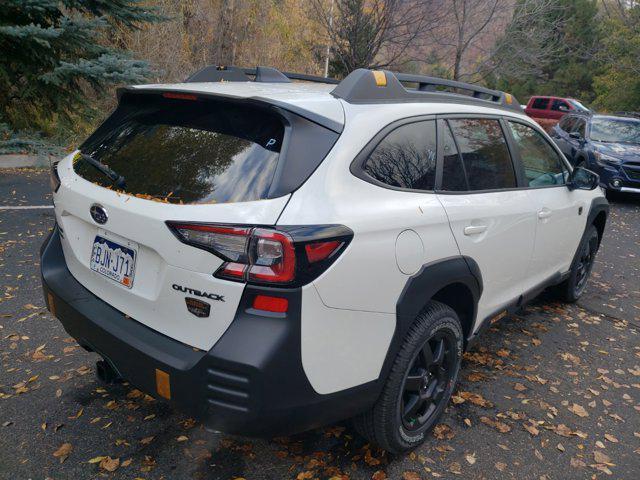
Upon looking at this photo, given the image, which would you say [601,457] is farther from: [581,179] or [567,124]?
[567,124]

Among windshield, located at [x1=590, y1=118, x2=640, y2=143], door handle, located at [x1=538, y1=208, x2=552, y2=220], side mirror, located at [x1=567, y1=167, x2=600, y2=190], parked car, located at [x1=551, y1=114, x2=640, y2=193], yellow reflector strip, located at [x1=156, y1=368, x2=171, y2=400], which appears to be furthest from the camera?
windshield, located at [x1=590, y1=118, x2=640, y2=143]

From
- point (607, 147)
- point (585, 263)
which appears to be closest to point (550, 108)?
point (607, 147)

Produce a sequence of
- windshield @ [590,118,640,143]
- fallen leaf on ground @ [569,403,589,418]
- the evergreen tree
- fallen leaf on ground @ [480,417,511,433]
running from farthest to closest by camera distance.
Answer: windshield @ [590,118,640,143] < the evergreen tree < fallen leaf on ground @ [569,403,589,418] < fallen leaf on ground @ [480,417,511,433]

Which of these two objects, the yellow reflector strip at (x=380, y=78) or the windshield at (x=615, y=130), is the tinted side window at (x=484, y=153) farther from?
the windshield at (x=615, y=130)

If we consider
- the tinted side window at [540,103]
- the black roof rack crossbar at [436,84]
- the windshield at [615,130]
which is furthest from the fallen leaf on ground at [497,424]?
the tinted side window at [540,103]

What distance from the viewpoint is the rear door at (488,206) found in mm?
2795

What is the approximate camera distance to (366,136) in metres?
2.31

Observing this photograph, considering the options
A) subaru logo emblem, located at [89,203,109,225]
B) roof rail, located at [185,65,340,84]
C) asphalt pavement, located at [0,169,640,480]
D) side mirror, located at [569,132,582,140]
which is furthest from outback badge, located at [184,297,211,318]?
side mirror, located at [569,132,582,140]

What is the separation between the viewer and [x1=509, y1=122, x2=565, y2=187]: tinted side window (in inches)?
143

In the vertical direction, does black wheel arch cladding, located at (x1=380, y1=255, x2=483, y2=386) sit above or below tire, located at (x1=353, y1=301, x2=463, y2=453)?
above

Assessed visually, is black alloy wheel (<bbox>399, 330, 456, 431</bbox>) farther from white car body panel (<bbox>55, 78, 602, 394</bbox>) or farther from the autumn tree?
the autumn tree

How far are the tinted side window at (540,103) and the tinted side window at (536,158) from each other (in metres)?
22.3

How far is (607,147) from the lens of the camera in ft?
34.9

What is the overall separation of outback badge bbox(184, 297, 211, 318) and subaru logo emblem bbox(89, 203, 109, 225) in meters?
0.60
